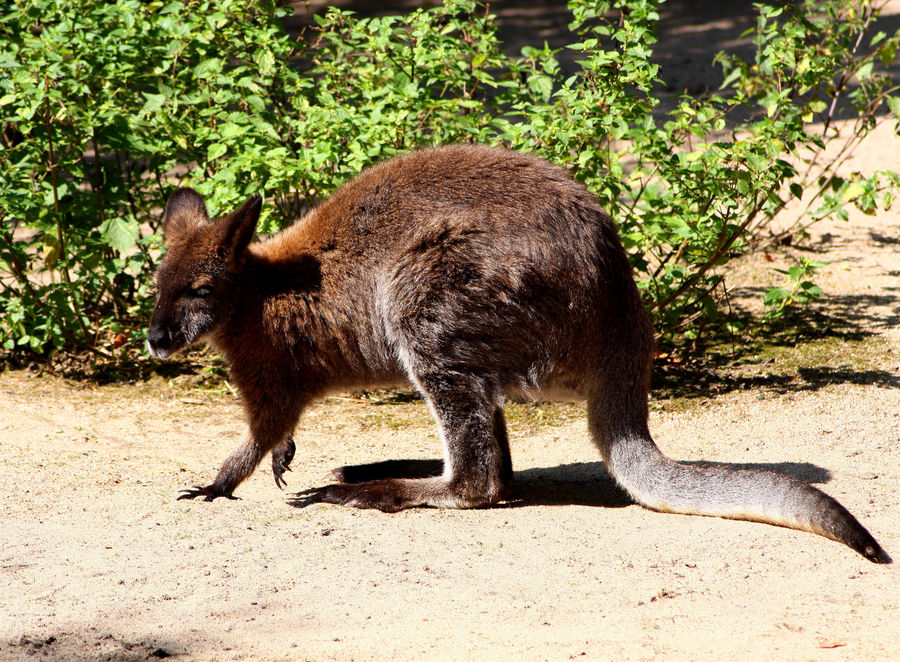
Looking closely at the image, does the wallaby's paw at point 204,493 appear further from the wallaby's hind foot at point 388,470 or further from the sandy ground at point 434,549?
the wallaby's hind foot at point 388,470

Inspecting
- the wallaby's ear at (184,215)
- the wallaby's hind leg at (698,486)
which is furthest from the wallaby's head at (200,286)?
the wallaby's hind leg at (698,486)

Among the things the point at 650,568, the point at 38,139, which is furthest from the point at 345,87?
the point at 650,568

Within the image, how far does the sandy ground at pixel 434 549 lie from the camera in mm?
3051

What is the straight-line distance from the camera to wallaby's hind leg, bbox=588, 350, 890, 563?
3619mm

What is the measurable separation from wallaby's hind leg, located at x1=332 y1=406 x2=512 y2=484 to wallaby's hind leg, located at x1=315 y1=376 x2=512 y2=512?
0.69ft

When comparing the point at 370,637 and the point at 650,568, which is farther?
the point at 650,568

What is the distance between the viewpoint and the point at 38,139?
5.61m

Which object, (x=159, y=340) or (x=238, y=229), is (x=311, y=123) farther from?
(x=159, y=340)

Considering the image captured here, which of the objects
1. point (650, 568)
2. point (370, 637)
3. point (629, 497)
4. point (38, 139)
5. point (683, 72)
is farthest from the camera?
point (683, 72)

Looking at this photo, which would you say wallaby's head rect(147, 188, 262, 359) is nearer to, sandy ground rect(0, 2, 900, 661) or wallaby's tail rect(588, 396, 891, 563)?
sandy ground rect(0, 2, 900, 661)

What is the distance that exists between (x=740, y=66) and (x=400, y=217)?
9.65 feet

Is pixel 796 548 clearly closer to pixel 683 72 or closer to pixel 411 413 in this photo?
pixel 411 413

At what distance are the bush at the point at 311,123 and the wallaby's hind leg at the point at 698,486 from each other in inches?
58.5

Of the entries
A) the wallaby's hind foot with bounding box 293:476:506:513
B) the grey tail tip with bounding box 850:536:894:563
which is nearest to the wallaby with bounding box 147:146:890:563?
the wallaby's hind foot with bounding box 293:476:506:513
